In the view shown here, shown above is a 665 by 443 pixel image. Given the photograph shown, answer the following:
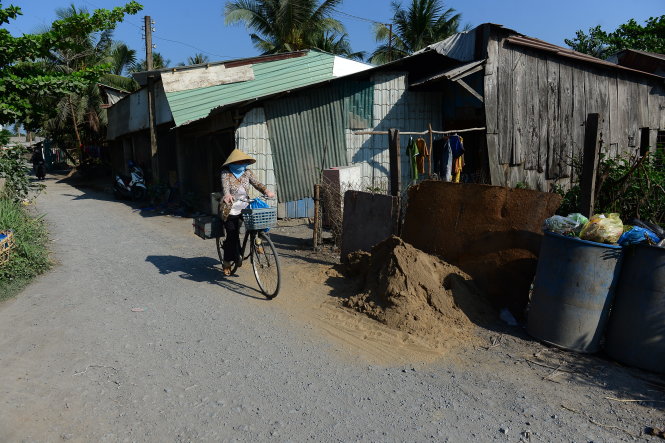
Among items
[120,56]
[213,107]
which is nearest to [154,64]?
[120,56]

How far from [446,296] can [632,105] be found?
11.3 meters

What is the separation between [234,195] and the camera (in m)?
6.39

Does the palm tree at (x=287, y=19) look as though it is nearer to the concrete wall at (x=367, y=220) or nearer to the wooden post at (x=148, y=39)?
the wooden post at (x=148, y=39)

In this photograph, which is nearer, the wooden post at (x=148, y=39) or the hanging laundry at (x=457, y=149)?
the hanging laundry at (x=457, y=149)

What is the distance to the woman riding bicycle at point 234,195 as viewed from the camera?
628cm

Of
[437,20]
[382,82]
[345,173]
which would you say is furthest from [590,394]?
[437,20]

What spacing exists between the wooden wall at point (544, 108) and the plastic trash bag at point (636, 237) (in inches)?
286

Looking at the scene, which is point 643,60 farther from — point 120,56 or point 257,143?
point 120,56

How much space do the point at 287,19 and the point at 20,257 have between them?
731 inches

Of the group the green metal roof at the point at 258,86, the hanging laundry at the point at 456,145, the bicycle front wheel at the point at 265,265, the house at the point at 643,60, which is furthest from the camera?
the house at the point at 643,60

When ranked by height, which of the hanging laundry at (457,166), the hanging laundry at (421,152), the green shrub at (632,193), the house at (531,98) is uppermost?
the house at (531,98)

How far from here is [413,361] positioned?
14.0 ft

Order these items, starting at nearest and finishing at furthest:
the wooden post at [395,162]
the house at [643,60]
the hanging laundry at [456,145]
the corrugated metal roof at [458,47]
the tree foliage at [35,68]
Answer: the wooden post at [395,162] → the tree foliage at [35,68] → the hanging laundry at [456,145] → the corrugated metal roof at [458,47] → the house at [643,60]

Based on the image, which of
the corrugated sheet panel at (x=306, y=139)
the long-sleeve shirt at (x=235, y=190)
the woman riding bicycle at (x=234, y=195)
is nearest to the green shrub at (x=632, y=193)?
the woman riding bicycle at (x=234, y=195)
